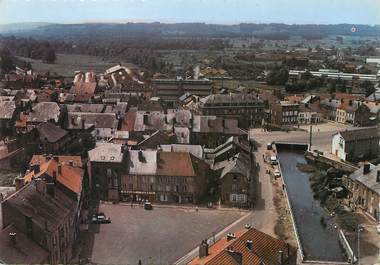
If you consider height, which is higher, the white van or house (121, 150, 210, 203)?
house (121, 150, 210, 203)

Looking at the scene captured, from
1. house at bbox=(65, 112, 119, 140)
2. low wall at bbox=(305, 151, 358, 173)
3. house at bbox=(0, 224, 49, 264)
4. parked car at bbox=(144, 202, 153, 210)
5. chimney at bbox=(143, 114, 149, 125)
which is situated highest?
house at bbox=(0, 224, 49, 264)

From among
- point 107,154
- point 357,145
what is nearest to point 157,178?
point 107,154

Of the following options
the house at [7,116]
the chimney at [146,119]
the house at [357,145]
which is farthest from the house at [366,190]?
the house at [7,116]

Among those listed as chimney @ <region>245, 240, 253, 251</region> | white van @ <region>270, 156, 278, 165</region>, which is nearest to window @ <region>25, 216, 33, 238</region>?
chimney @ <region>245, 240, 253, 251</region>

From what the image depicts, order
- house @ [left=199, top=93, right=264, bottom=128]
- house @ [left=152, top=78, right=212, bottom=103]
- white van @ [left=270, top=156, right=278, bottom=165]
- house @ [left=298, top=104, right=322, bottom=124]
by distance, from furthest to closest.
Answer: house @ [left=152, top=78, right=212, bottom=103]
house @ [left=298, top=104, right=322, bottom=124]
house @ [left=199, top=93, right=264, bottom=128]
white van @ [left=270, top=156, right=278, bottom=165]

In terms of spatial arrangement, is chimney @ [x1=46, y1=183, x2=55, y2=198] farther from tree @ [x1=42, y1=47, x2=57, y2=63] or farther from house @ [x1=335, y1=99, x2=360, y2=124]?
tree @ [x1=42, y1=47, x2=57, y2=63]

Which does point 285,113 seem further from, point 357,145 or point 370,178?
point 370,178
